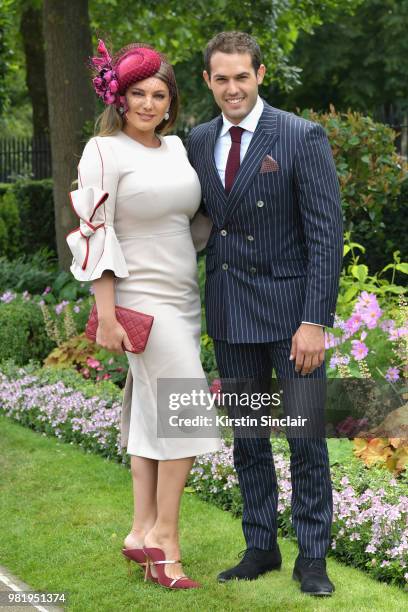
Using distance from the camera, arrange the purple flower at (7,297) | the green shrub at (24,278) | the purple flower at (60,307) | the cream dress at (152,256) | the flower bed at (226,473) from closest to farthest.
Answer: the cream dress at (152,256) → the flower bed at (226,473) → the purple flower at (60,307) → the purple flower at (7,297) → the green shrub at (24,278)

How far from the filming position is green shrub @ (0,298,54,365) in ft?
27.9

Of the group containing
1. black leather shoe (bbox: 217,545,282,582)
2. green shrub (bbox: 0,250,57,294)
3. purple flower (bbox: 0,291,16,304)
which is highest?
black leather shoe (bbox: 217,545,282,582)

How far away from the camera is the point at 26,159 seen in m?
19.3

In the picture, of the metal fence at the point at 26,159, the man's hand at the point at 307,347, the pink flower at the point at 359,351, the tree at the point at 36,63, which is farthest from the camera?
the tree at the point at 36,63

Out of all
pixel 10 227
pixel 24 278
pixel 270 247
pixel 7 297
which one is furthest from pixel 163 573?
pixel 10 227

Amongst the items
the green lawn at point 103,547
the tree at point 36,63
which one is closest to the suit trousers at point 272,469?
the green lawn at point 103,547

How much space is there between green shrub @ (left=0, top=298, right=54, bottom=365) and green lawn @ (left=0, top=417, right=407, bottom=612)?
2.07 meters

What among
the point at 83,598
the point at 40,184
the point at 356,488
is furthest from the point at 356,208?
the point at 40,184

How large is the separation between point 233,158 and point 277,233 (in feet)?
1.14

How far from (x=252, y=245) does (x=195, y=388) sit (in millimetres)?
624

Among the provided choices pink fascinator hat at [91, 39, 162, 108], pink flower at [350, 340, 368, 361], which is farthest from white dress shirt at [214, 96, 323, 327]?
pink flower at [350, 340, 368, 361]

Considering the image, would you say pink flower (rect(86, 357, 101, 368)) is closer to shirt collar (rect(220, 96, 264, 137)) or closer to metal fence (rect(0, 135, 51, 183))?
shirt collar (rect(220, 96, 264, 137))

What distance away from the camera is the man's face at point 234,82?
12.6 feet

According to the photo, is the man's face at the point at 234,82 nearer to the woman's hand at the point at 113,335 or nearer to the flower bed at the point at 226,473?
the woman's hand at the point at 113,335
